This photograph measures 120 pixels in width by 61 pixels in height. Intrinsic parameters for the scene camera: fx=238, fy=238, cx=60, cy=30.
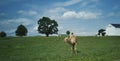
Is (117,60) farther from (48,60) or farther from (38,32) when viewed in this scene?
(38,32)

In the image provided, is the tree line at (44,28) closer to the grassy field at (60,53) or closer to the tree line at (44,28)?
the tree line at (44,28)

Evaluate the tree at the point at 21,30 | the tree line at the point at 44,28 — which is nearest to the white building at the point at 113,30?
the tree line at the point at 44,28

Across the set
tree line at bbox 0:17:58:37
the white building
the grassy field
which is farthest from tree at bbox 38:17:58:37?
the grassy field

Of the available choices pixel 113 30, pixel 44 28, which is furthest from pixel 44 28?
pixel 113 30

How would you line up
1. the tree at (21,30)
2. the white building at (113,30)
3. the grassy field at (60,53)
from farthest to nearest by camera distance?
the tree at (21,30) < the white building at (113,30) < the grassy field at (60,53)

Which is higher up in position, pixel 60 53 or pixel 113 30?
pixel 113 30

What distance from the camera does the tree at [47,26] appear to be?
132 meters

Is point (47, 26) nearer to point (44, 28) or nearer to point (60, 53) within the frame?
point (44, 28)

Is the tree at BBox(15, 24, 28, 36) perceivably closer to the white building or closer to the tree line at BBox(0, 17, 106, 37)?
the tree line at BBox(0, 17, 106, 37)

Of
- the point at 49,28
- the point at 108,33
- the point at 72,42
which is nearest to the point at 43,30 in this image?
the point at 49,28

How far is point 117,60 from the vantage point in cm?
1905

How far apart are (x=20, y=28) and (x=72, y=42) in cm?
11390

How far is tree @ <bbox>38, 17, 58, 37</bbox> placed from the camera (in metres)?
132

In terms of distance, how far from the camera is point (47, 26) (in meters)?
134
